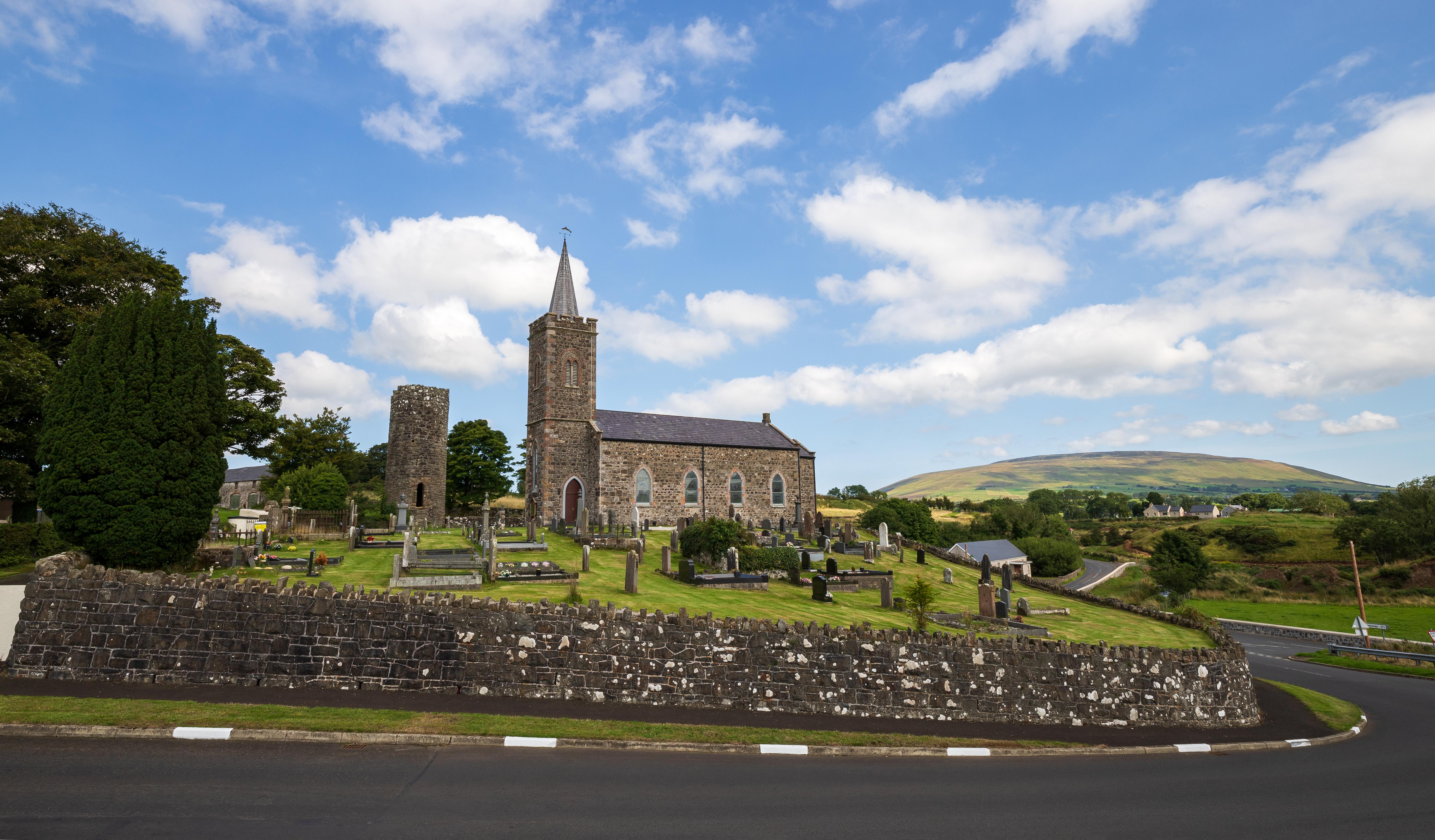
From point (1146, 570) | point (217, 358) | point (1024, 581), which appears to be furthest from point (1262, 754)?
point (1146, 570)

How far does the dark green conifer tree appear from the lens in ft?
48.6

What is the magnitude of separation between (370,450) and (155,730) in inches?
2666

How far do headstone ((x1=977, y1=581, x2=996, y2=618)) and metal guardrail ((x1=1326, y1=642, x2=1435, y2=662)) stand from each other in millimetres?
17947

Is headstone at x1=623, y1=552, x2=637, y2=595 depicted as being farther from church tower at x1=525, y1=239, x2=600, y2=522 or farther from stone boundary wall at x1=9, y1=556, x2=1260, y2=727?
church tower at x1=525, y1=239, x2=600, y2=522

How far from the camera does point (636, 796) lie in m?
8.03

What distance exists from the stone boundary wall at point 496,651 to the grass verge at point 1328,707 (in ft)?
22.9

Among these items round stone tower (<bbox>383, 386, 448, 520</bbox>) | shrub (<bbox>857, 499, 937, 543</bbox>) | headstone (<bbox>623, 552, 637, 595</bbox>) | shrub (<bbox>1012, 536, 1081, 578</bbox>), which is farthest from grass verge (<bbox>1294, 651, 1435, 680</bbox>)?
round stone tower (<bbox>383, 386, 448, 520</bbox>)

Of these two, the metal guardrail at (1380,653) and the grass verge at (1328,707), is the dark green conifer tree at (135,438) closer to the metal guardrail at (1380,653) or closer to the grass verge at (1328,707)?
the grass verge at (1328,707)

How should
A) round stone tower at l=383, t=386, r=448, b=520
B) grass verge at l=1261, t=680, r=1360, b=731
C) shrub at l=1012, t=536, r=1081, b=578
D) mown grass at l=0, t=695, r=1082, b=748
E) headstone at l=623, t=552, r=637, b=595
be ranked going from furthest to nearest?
shrub at l=1012, t=536, r=1081, b=578 → round stone tower at l=383, t=386, r=448, b=520 → headstone at l=623, t=552, r=637, b=595 → grass verge at l=1261, t=680, r=1360, b=731 → mown grass at l=0, t=695, r=1082, b=748

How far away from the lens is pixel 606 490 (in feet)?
127

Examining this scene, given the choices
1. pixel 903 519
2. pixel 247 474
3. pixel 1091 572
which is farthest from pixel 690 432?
pixel 247 474

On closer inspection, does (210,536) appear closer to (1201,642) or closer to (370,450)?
(1201,642)

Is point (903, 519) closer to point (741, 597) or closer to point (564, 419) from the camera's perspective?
point (564, 419)

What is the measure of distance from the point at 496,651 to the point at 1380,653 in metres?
34.0
